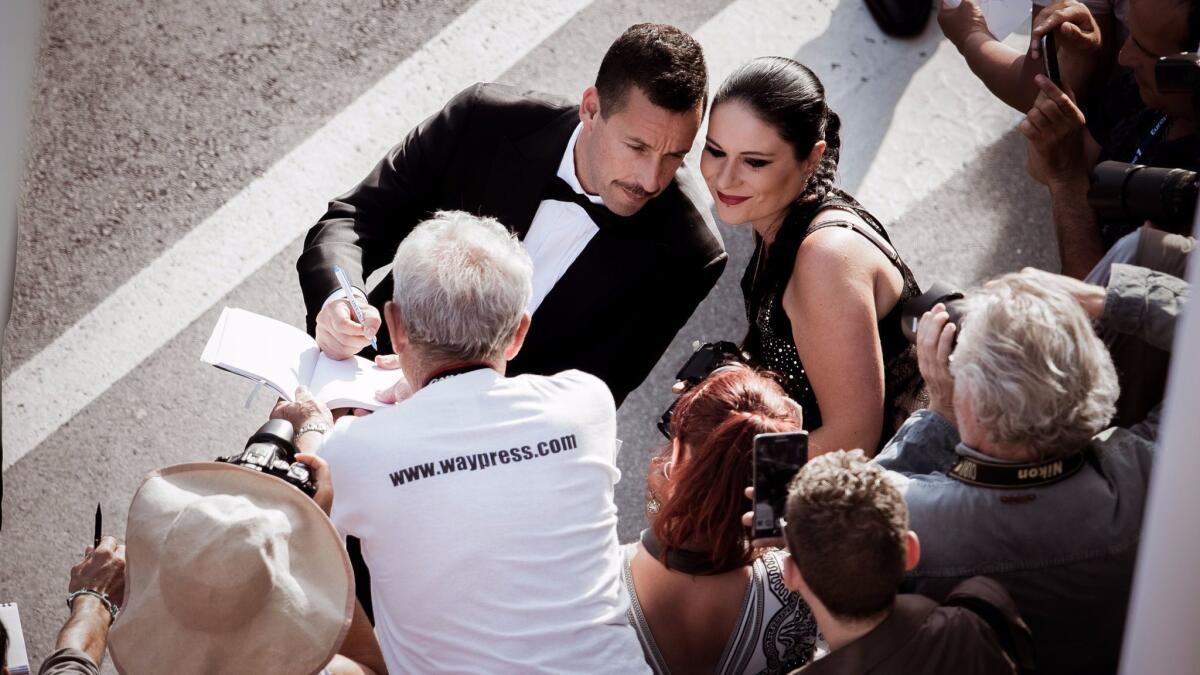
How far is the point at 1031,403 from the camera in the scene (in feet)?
6.19

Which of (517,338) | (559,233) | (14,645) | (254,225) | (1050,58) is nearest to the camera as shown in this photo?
(517,338)

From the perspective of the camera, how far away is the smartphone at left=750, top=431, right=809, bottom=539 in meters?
1.95

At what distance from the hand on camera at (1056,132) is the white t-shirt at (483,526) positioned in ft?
5.76

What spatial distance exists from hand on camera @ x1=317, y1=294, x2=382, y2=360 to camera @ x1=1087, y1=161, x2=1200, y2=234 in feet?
5.75

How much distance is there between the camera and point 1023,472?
1.92m

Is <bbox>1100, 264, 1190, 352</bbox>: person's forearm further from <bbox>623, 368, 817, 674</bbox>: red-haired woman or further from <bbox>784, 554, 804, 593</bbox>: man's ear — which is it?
<bbox>784, 554, 804, 593</bbox>: man's ear

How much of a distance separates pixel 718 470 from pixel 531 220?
1173 mm

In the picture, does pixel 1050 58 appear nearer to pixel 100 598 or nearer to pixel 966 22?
pixel 966 22

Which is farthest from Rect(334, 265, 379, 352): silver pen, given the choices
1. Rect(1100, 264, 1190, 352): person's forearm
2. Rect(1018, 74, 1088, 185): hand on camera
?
Rect(1018, 74, 1088, 185): hand on camera

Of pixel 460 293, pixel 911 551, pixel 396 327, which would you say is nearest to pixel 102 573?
pixel 396 327

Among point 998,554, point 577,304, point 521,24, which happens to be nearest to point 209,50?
point 521,24

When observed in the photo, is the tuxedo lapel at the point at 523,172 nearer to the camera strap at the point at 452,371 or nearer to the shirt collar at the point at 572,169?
the shirt collar at the point at 572,169

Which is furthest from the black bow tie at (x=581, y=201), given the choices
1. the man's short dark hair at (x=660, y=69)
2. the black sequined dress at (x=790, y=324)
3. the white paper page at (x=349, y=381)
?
the white paper page at (x=349, y=381)

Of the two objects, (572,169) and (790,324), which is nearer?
(790,324)
